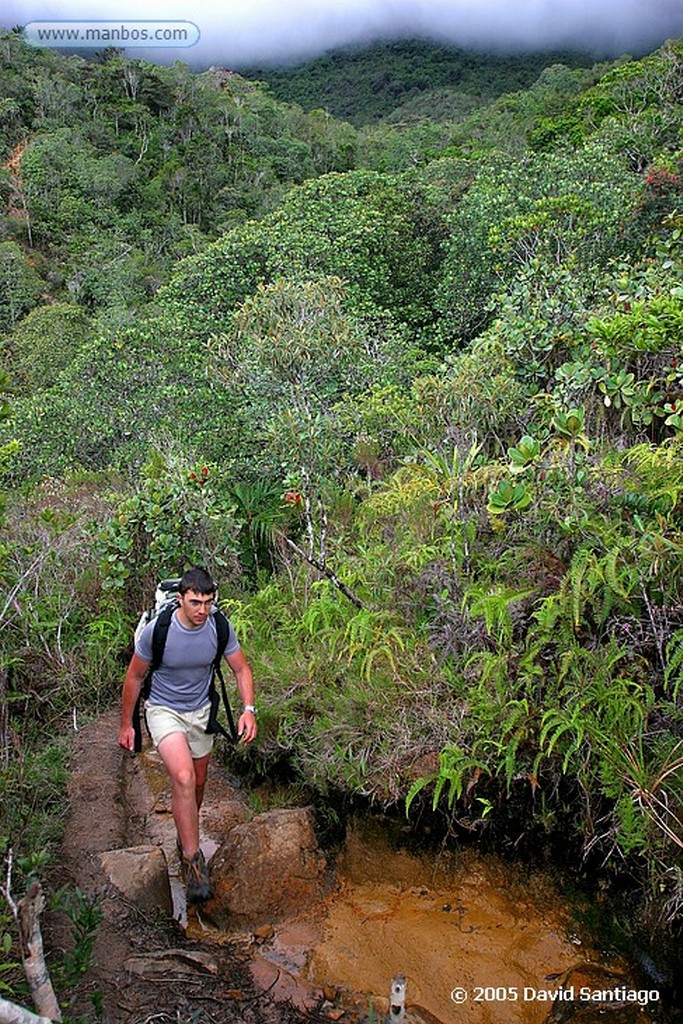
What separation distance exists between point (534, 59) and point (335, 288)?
88403mm

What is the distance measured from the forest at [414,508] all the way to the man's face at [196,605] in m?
1.19

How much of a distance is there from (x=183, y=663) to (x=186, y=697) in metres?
0.19

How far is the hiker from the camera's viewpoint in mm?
3693

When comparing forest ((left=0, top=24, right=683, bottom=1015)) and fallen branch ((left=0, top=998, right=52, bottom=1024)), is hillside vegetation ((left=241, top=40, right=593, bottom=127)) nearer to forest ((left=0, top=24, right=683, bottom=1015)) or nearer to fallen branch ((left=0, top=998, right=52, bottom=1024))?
forest ((left=0, top=24, right=683, bottom=1015))

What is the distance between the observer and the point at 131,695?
376 cm

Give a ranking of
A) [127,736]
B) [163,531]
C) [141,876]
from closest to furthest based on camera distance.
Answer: [127,736]
[141,876]
[163,531]

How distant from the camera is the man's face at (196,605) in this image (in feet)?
11.8

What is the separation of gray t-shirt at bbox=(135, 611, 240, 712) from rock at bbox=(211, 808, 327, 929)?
78 cm

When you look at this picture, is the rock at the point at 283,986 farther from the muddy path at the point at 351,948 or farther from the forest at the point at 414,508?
the forest at the point at 414,508

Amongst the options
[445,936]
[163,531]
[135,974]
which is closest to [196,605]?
[135,974]

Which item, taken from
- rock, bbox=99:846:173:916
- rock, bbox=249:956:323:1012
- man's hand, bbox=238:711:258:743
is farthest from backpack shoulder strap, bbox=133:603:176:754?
rock, bbox=249:956:323:1012

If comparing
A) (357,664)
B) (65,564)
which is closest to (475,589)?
(357,664)

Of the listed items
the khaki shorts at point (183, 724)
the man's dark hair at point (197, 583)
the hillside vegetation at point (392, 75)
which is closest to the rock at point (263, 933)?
the khaki shorts at point (183, 724)

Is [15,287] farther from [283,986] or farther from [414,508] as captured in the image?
[283,986]
